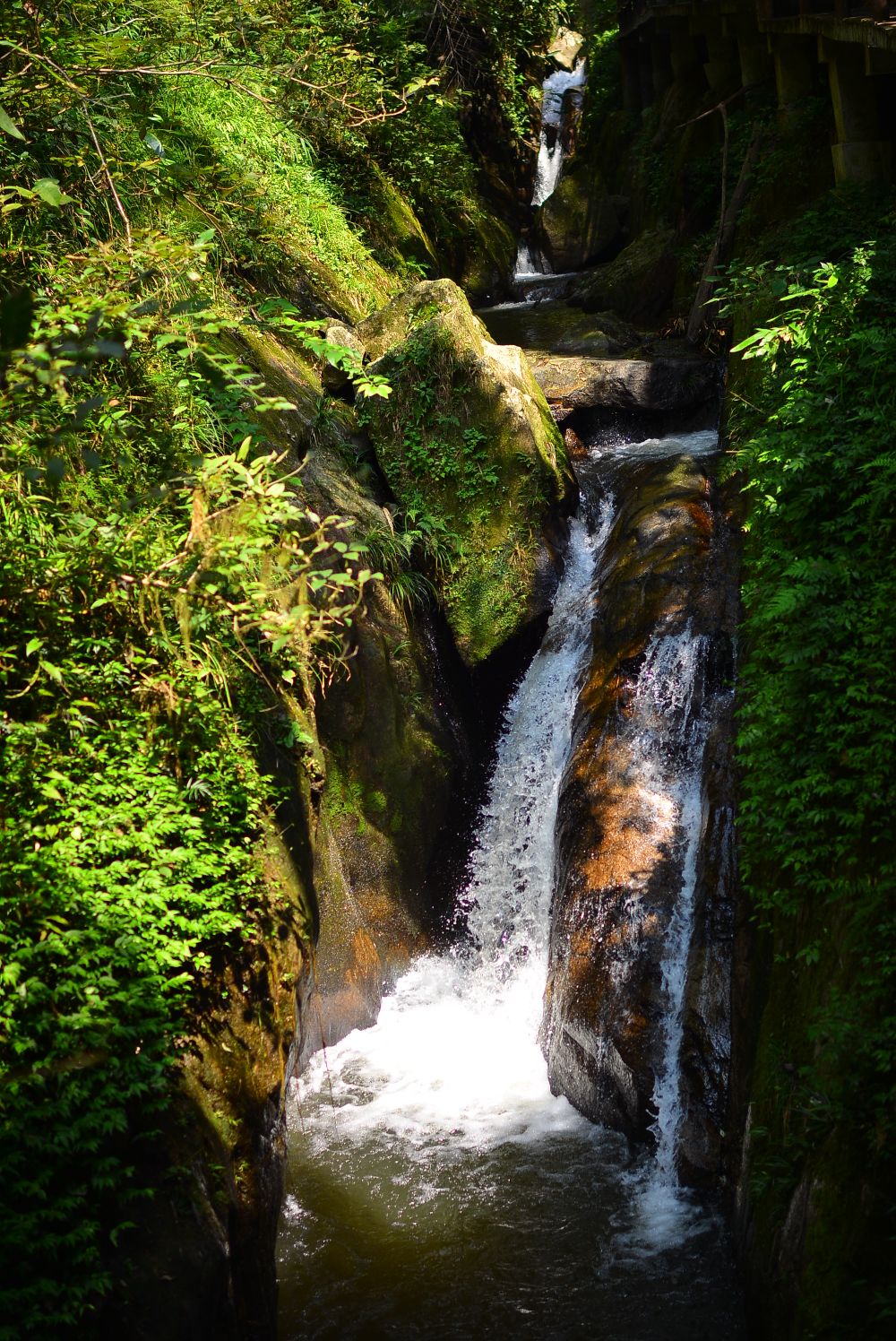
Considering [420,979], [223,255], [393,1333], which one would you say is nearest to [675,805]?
[420,979]

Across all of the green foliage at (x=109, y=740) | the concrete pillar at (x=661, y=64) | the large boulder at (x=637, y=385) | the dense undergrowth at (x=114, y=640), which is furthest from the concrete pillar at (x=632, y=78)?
the green foliage at (x=109, y=740)

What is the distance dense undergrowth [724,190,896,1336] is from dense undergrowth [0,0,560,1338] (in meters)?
2.41

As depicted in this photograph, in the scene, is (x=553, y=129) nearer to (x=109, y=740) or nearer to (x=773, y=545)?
(x=773, y=545)

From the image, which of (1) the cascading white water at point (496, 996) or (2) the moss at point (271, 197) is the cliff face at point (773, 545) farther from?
(2) the moss at point (271, 197)

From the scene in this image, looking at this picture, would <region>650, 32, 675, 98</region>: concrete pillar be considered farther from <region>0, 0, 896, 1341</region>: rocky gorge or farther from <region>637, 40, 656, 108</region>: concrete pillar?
<region>0, 0, 896, 1341</region>: rocky gorge

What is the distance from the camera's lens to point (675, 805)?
7016 mm

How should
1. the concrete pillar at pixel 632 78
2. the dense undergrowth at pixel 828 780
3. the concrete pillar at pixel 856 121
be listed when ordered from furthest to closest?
the concrete pillar at pixel 632 78
the concrete pillar at pixel 856 121
the dense undergrowth at pixel 828 780

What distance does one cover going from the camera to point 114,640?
4.95m

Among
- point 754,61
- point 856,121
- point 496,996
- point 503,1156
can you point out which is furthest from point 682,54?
point 503,1156

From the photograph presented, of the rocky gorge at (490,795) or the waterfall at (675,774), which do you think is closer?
the rocky gorge at (490,795)

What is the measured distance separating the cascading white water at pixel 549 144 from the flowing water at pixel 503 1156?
47.2 feet

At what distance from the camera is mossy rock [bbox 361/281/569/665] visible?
8.63m

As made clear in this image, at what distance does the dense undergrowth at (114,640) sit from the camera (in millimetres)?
3771

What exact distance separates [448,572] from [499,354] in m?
2.34
